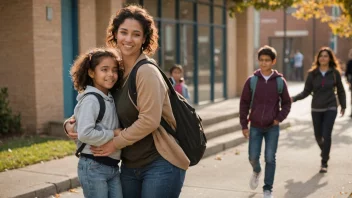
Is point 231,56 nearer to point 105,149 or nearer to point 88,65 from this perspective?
point 88,65

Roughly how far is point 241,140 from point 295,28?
105 feet

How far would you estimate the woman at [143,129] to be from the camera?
10.6ft

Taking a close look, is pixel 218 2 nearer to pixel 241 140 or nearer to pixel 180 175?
pixel 241 140

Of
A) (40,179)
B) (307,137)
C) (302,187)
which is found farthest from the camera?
(307,137)

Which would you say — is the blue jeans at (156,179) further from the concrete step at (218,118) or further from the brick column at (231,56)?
the brick column at (231,56)

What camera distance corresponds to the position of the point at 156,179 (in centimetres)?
334

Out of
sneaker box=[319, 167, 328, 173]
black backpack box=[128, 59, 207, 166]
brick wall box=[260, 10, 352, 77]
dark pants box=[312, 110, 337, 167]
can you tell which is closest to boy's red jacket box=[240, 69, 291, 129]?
dark pants box=[312, 110, 337, 167]

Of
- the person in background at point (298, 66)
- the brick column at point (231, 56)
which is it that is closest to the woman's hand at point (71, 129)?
the brick column at point (231, 56)

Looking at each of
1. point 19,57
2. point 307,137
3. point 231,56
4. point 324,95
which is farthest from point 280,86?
point 231,56

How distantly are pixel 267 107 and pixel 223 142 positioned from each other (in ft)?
13.9

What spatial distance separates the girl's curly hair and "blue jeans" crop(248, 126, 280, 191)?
327cm

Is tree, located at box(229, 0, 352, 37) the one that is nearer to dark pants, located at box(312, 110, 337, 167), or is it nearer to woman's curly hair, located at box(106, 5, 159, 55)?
dark pants, located at box(312, 110, 337, 167)

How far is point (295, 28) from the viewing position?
137 feet

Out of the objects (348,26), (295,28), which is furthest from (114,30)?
(295,28)
